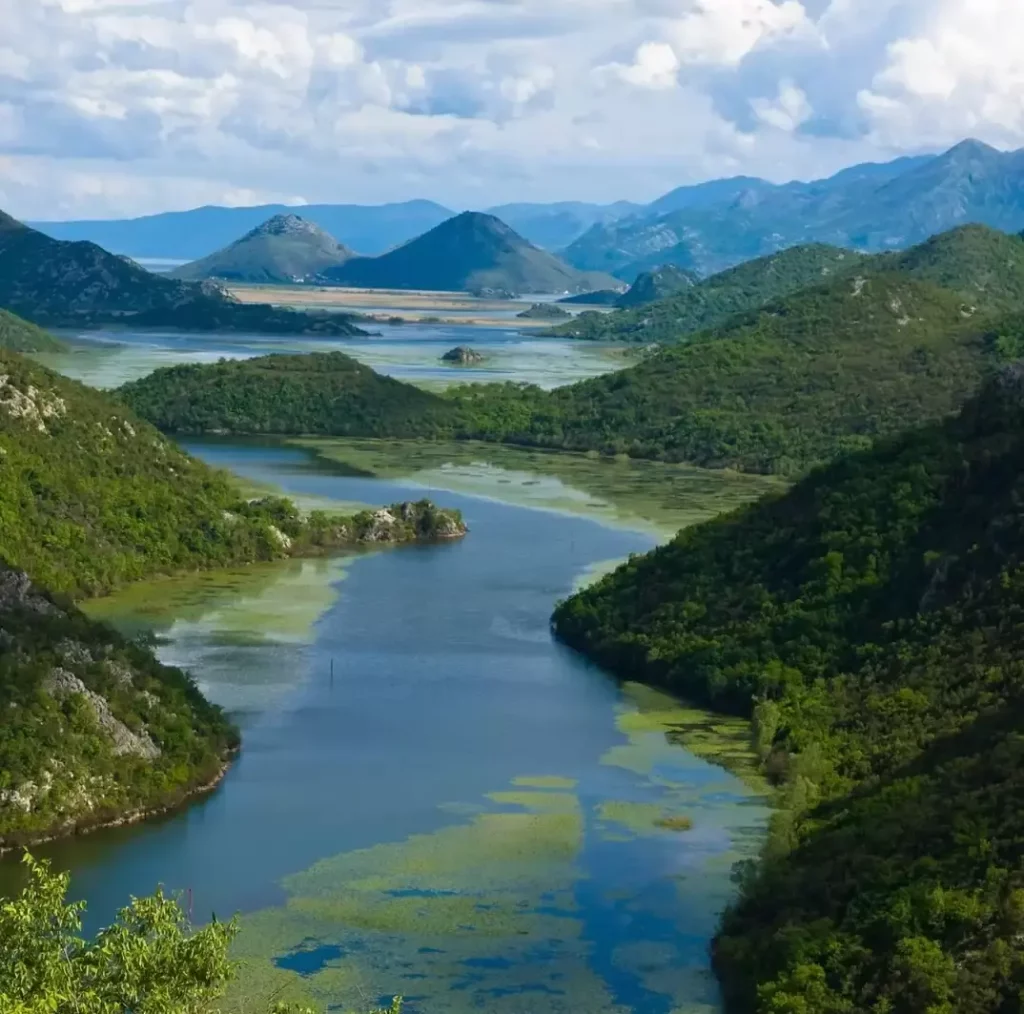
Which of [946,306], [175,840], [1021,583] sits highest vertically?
[946,306]

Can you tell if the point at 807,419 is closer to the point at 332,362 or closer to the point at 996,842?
the point at 332,362

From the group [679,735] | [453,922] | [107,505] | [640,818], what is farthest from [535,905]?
[107,505]

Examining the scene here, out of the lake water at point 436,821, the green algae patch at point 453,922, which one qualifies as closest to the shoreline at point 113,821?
the lake water at point 436,821

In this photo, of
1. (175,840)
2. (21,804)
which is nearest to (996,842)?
(175,840)

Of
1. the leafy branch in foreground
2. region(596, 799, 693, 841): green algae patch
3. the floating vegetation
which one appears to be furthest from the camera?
region(596, 799, 693, 841): green algae patch

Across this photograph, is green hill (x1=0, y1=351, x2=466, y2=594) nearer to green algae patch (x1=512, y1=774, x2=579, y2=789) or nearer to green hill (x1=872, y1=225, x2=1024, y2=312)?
green algae patch (x1=512, y1=774, x2=579, y2=789)

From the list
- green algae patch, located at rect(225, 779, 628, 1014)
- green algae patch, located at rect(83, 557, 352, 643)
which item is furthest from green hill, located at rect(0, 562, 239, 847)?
green algae patch, located at rect(83, 557, 352, 643)
